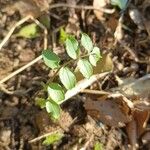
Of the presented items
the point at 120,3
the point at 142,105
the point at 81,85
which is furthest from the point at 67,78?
the point at 120,3

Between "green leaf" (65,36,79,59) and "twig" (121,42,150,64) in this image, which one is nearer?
"green leaf" (65,36,79,59)

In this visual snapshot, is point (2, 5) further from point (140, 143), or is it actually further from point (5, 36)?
point (140, 143)

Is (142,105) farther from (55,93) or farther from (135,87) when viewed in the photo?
(55,93)

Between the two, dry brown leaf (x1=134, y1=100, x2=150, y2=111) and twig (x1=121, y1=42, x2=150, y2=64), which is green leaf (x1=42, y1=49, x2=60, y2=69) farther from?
twig (x1=121, y1=42, x2=150, y2=64)

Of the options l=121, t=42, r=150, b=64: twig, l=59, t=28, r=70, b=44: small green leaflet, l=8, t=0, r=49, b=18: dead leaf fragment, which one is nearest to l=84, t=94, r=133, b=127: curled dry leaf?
l=121, t=42, r=150, b=64: twig

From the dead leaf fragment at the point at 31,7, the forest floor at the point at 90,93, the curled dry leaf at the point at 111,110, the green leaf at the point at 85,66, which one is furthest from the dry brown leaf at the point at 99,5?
the green leaf at the point at 85,66

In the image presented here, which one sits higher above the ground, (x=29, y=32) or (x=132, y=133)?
(x=29, y=32)
